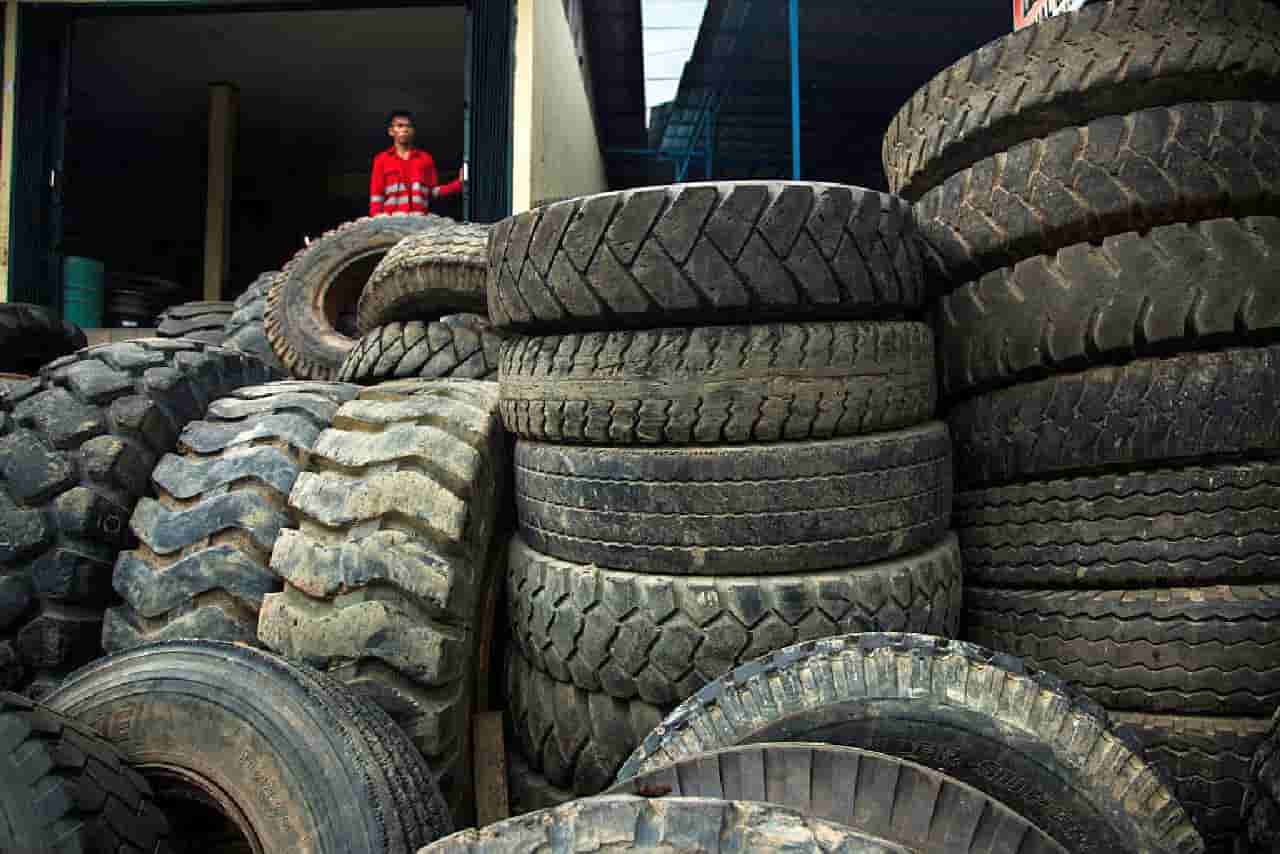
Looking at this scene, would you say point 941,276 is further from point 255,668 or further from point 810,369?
point 255,668

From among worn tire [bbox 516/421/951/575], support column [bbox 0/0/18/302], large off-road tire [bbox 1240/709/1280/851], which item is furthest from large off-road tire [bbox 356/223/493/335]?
support column [bbox 0/0/18/302]

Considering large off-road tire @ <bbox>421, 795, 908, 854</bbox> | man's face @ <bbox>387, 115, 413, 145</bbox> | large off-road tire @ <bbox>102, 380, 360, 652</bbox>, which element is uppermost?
man's face @ <bbox>387, 115, 413, 145</bbox>

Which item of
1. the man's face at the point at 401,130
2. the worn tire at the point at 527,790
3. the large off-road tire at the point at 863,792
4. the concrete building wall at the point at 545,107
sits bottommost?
the worn tire at the point at 527,790

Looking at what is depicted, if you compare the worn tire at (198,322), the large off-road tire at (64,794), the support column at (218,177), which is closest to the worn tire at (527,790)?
the large off-road tire at (64,794)

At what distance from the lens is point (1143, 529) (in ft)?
5.20

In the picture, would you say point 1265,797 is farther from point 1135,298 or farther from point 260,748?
point 260,748

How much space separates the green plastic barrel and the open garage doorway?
0.18 meters

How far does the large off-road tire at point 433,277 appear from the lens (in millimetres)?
2324

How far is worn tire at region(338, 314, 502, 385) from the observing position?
2.26 meters

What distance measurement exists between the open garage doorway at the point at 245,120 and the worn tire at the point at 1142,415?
271 inches

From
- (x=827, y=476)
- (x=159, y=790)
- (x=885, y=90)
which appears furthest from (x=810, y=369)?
(x=885, y=90)

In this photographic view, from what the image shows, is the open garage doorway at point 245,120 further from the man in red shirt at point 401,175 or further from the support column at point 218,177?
the man in red shirt at point 401,175

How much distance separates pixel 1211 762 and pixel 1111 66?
4.27 feet

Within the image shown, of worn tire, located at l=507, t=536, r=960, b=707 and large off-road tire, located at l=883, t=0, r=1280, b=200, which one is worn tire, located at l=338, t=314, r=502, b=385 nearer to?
worn tire, located at l=507, t=536, r=960, b=707
